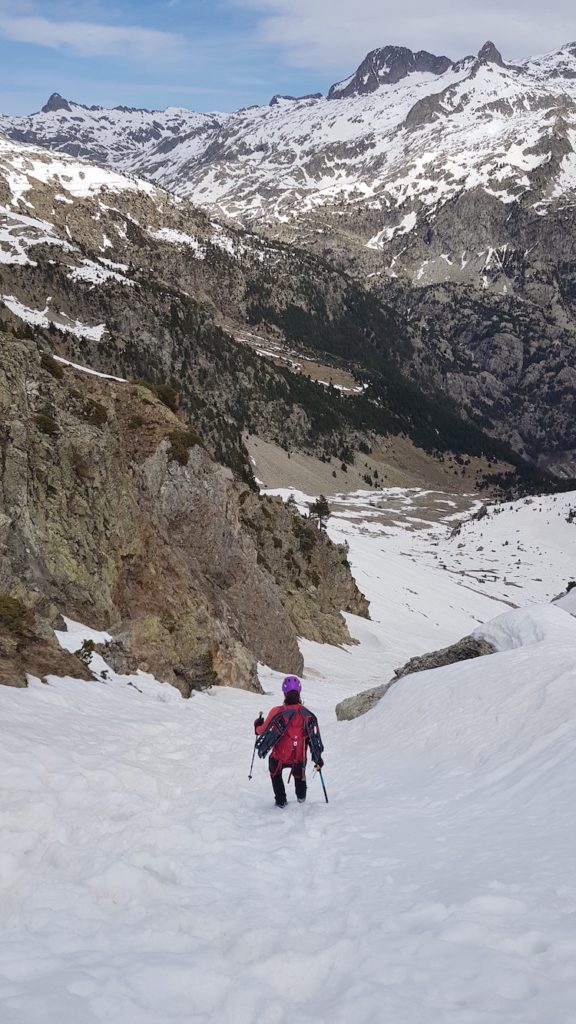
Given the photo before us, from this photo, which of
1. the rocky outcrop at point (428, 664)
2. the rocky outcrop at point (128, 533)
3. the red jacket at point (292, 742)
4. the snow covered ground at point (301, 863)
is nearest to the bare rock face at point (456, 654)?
the rocky outcrop at point (428, 664)

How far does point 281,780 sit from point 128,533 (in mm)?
17062

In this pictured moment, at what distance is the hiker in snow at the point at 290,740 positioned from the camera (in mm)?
10320

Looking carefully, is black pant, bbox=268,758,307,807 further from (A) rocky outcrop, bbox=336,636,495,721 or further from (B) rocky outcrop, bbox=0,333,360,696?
(A) rocky outcrop, bbox=336,636,495,721

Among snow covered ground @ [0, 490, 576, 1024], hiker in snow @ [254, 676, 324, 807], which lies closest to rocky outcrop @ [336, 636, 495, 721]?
snow covered ground @ [0, 490, 576, 1024]

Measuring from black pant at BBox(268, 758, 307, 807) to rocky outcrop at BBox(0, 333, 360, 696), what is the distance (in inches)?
270

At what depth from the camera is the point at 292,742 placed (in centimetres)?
1045

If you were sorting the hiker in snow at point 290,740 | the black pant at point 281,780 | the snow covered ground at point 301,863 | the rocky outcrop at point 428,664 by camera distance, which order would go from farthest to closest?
the rocky outcrop at point 428,664 < the hiker in snow at point 290,740 < the black pant at point 281,780 < the snow covered ground at point 301,863

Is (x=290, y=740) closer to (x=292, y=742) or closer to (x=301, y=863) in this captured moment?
(x=292, y=742)

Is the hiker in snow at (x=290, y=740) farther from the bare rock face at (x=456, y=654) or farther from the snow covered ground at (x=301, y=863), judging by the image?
the bare rock face at (x=456, y=654)

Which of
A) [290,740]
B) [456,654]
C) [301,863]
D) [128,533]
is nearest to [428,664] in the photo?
[456,654]

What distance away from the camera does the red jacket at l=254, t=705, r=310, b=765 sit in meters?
10.4

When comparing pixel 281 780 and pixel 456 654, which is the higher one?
pixel 281 780

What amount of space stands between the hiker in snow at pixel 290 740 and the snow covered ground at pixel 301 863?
505 millimetres

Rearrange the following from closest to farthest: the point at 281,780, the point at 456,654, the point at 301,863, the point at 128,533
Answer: the point at 301,863, the point at 281,780, the point at 456,654, the point at 128,533
